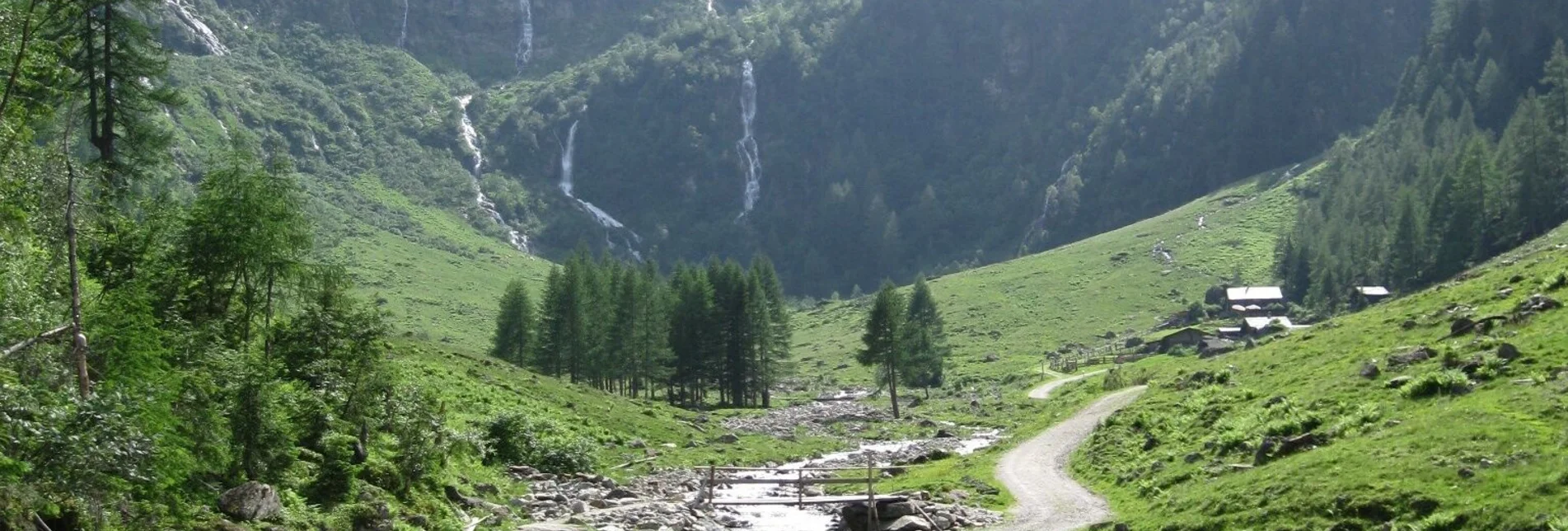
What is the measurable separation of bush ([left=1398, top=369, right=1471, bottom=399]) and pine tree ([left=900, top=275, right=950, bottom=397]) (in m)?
80.0

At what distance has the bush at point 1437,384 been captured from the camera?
38.5 m

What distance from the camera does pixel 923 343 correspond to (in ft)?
459

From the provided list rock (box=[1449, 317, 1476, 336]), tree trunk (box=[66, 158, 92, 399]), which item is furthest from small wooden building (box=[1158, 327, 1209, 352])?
tree trunk (box=[66, 158, 92, 399])

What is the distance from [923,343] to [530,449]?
84770 mm

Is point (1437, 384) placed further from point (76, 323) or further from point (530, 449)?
point (530, 449)

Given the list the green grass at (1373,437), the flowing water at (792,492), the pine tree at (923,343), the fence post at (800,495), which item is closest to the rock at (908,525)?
the flowing water at (792,492)

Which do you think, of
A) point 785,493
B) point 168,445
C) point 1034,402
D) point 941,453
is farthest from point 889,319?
point 168,445

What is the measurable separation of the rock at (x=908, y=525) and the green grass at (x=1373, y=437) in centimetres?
652

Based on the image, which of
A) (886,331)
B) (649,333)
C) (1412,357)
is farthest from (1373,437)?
(649,333)

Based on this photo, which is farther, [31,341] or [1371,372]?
[1371,372]

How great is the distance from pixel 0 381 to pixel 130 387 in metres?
4.75

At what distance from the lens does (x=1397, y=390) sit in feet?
134

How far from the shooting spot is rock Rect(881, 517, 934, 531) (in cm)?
4206

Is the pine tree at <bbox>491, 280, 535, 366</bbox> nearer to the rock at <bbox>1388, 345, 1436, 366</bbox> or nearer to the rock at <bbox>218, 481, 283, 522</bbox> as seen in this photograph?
the rock at <bbox>218, 481, 283, 522</bbox>
